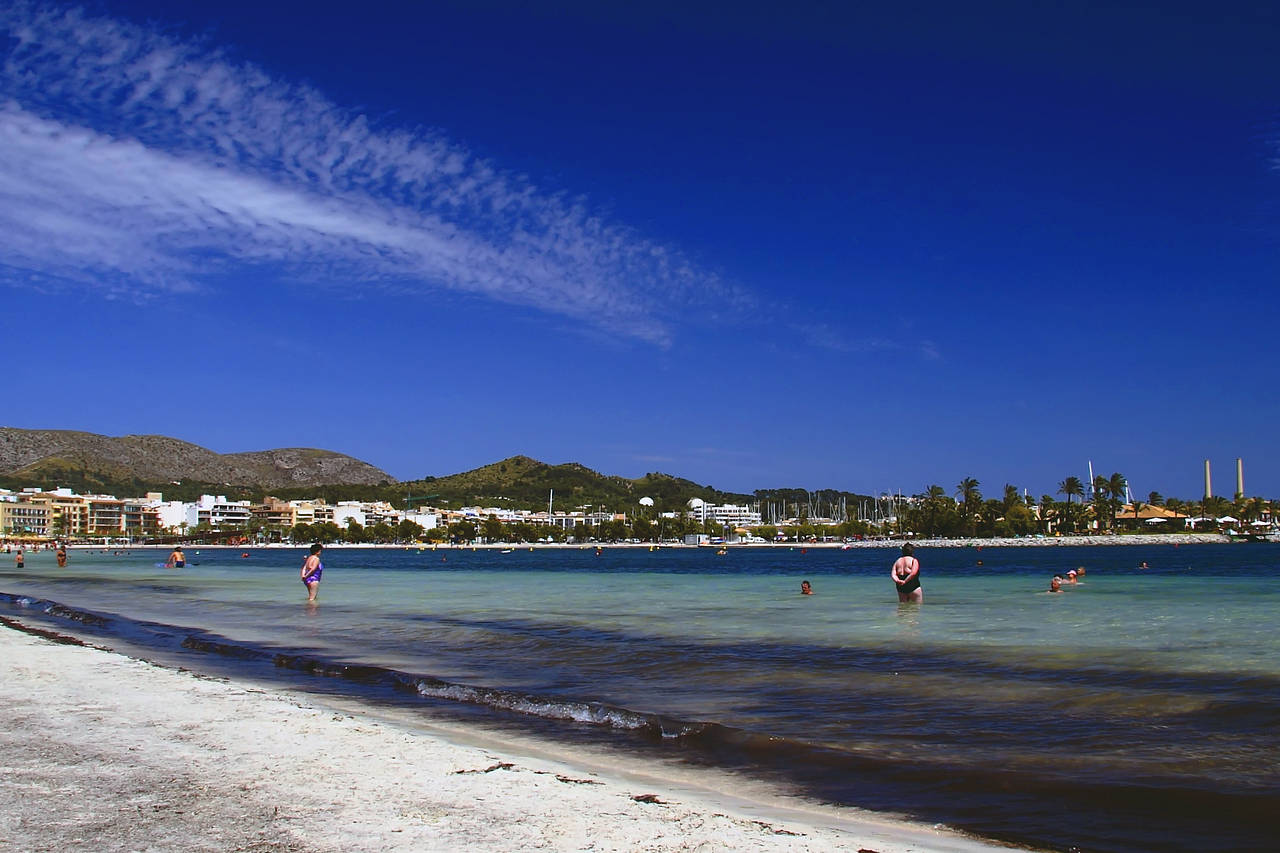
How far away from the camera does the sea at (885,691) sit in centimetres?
690

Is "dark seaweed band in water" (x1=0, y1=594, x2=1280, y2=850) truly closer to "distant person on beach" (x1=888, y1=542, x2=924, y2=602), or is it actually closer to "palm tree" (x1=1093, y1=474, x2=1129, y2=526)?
"distant person on beach" (x1=888, y1=542, x2=924, y2=602)

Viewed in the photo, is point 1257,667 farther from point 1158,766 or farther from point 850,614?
point 850,614

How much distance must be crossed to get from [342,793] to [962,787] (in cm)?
462

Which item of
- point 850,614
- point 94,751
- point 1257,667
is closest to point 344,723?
point 94,751

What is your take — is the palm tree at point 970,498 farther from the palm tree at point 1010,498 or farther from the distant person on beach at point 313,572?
the distant person on beach at point 313,572

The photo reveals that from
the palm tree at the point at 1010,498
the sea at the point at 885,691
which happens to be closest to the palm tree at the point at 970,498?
the palm tree at the point at 1010,498

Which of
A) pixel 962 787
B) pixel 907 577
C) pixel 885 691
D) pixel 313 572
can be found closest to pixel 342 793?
pixel 962 787

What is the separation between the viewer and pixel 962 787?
282 inches

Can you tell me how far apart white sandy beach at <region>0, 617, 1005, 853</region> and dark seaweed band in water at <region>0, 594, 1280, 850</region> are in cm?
61

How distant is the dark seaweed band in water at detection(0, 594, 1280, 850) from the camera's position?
6.08 meters

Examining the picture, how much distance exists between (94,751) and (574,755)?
380 centimetres

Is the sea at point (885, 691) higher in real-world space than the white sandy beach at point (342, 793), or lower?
lower

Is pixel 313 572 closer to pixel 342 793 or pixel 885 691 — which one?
pixel 885 691

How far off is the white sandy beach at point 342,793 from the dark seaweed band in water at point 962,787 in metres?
0.61
